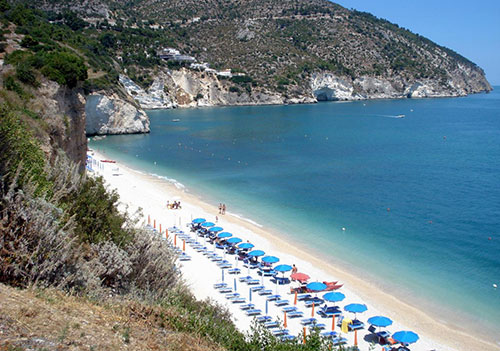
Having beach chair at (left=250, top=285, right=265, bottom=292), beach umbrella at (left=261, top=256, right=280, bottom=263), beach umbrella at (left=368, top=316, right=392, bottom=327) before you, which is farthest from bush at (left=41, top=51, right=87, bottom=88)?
beach umbrella at (left=368, top=316, right=392, bottom=327)

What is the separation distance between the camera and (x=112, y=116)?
213ft

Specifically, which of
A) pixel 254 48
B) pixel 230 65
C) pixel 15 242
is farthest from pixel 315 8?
pixel 15 242

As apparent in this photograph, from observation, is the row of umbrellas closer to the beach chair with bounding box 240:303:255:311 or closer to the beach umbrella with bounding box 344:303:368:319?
the beach umbrella with bounding box 344:303:368:319

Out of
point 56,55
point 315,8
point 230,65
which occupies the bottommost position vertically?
point 56,55

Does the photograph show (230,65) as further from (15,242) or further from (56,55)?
(15,242)

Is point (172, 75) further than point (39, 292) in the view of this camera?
Yes

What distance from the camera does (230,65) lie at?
134m

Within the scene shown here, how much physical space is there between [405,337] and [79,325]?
11.1 metres

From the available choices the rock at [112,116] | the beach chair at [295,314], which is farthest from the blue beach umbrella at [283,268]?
the rock at [112,116]

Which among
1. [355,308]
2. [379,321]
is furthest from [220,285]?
[379,321]

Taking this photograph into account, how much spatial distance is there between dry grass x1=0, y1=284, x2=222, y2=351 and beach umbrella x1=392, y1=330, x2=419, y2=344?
892cm

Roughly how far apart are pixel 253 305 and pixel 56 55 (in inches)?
599

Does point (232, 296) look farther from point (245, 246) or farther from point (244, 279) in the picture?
point (245, 246)

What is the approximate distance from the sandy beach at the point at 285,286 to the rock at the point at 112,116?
33.8m
